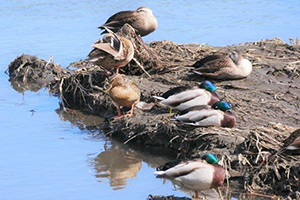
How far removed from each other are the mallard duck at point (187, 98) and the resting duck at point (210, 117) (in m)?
0.50

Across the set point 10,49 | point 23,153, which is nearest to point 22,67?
point 10,49

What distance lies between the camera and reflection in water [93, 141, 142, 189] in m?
7.84

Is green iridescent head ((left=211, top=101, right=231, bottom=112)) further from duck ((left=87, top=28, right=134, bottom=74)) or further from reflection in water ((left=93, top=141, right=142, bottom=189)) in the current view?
duck ((left=87, top=28, right=134, bottom=74))

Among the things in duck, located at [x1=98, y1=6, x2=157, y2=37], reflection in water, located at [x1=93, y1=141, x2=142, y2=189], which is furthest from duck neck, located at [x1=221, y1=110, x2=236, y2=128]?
duck, located at [x1=98, y1=6, x2=157, y2=37]

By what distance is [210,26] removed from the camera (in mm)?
15609

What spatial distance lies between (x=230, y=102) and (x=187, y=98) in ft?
2.45

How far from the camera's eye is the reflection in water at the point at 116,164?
784 cm

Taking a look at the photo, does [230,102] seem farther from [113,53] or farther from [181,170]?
[181,170]

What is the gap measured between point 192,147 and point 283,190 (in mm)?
1447

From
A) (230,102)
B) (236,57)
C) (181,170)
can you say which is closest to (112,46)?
(236,57)

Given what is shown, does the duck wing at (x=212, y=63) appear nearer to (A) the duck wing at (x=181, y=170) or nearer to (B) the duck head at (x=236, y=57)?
(B) the duck head at (x=236, y=57)

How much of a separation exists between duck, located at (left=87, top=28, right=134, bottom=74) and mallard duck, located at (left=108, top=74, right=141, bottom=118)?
0.85 meters

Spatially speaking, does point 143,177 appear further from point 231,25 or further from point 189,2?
point 189,2

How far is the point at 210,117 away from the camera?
8.02 metres
